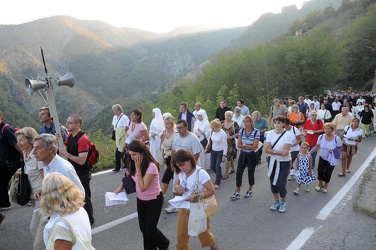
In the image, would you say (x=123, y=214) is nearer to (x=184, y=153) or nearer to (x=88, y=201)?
(x=88, y=201)

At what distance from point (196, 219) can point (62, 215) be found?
163 centimetres

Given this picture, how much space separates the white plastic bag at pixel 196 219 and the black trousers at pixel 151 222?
42cm

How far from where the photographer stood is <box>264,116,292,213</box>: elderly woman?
4.96m

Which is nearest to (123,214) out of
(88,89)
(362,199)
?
(362,199)

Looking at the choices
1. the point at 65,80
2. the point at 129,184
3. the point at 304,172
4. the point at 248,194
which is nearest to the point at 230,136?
the point at 248,194

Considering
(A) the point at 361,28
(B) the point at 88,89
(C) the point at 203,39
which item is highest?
(C) the point at 203,39

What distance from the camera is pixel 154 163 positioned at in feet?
11.1

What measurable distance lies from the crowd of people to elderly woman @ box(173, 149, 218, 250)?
0.01 meters

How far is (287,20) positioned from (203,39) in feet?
177

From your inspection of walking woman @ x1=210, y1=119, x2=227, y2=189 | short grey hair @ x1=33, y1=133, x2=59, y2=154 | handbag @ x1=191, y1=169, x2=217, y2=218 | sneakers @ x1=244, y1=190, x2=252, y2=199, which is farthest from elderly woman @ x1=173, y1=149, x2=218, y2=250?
walking woman @ x1=210, y1=119, x2=227, y2=189

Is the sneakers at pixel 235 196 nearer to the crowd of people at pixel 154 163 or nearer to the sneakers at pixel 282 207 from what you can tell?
the crowd of people at pixel 154 163

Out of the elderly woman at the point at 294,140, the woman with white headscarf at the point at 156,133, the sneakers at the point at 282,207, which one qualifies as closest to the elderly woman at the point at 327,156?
the elderly woman at the point at 294,140

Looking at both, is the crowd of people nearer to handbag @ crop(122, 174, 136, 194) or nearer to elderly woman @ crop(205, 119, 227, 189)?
elderly woman @ crop(205, 119, 227, 189)

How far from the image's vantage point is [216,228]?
4609mm
